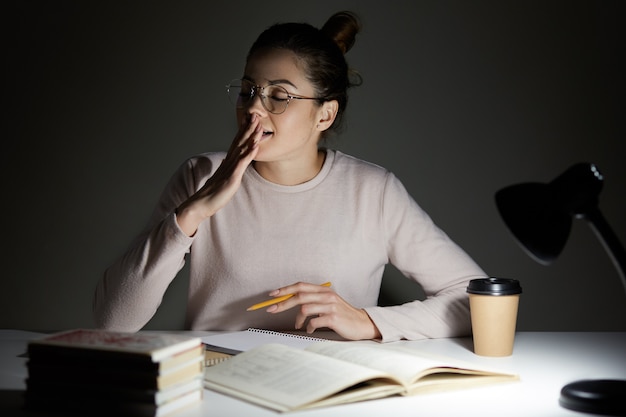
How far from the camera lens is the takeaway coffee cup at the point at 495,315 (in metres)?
1.54

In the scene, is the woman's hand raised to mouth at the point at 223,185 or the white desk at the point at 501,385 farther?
the woman's hand raised to mouth at the point at 223,185

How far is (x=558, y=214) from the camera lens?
1255mm

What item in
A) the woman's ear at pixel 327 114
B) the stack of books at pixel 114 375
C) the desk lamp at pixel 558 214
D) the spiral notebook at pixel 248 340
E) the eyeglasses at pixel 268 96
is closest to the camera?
the stack of books at pixel 114 375

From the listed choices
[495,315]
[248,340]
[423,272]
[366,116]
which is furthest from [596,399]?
[366,116]

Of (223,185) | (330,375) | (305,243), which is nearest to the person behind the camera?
(330,375)

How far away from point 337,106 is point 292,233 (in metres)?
0.35

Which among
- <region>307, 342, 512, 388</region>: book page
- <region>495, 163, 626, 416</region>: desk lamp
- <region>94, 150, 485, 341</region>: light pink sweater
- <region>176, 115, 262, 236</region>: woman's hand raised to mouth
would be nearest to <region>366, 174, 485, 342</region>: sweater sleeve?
<region>94, 150, 485, 341</region>: light pink sweater

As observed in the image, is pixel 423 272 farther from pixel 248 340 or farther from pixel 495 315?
pixel 248 340

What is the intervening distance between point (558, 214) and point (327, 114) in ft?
3.06

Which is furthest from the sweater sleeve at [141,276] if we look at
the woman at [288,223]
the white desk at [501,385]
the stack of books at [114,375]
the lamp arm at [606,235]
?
the lamp arm at [606,235]

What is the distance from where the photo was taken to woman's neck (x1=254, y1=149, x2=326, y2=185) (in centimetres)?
209

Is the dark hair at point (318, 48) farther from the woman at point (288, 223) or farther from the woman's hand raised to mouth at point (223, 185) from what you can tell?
the woman's hand raised to mouth at point (223, 185)

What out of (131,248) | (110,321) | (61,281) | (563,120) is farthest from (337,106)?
(61,281)

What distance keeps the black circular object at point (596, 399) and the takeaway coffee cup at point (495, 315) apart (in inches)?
12.6
